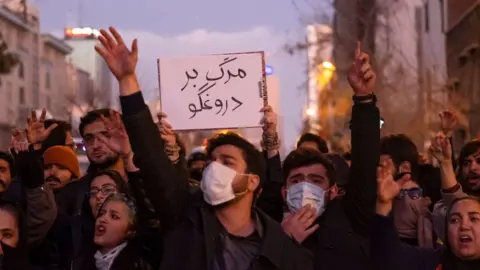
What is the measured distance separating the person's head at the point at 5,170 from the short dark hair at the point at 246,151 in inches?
83.3

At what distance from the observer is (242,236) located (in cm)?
462

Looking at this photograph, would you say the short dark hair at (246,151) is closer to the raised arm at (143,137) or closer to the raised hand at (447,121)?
the raised arm at (143,137)

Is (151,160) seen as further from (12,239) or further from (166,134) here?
(12,239)

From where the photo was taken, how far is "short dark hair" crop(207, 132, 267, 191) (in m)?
4.86

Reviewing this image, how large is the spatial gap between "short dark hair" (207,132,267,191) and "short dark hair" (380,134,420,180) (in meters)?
1.81

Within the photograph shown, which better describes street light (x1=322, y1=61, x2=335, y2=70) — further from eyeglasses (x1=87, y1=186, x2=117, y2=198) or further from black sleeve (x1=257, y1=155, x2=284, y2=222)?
eyeglasses (x1=87, y1=186, x2=117, y2=198)

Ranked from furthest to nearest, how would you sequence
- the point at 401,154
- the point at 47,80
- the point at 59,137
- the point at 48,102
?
the point at 47,80
the point at 48,102
the point at 59,137
the point at 401,154

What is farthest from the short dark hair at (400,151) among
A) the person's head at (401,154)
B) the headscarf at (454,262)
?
the headscarf at (454,262)

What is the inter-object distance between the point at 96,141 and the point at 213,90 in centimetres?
92

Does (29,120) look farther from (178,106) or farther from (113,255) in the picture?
(113,255)

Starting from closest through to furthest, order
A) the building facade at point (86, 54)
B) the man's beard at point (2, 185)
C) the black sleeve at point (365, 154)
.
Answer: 1. the black sleeve at point (365, 154)
2. the man's beard at point (2, 185)
3. the building facade at point (86, 54)

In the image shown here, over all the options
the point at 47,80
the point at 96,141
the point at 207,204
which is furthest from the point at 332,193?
the point at 47,80

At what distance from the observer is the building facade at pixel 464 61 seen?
28.2 m

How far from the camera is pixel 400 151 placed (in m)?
6.56
